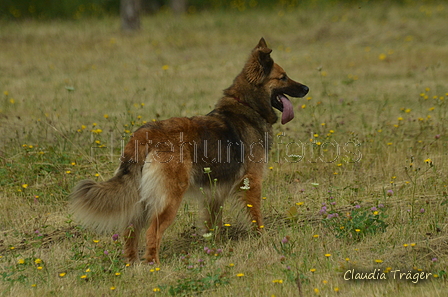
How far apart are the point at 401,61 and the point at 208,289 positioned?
11895mm

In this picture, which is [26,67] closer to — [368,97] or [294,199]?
[368,97]

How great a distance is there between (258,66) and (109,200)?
2.12 metres

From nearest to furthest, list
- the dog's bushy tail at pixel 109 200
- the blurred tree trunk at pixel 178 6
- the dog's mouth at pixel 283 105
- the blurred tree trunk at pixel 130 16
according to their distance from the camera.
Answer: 1. the dog's bushy tail at pixel 109 200
2. the dog's mouth at pixel 283 105
3. the blurred tree trunk at pixel 130 16
4. the blurred tree trunk at pixel 178 6

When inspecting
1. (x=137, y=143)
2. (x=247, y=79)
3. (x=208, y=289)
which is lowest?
(x=208, y=289)

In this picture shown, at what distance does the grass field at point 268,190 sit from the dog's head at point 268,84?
878mm

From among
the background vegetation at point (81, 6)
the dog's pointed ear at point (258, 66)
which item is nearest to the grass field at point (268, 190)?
the dog's pointed ear at point (258, 66)

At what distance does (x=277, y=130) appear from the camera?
8.69 m

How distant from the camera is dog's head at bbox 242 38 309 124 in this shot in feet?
18.9

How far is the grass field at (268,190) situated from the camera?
431 centimetres

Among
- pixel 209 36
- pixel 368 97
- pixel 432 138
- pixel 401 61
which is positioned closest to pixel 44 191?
pixel 432 138

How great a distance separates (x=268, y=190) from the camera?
6.34 m

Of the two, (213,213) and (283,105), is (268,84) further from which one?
(213,213)

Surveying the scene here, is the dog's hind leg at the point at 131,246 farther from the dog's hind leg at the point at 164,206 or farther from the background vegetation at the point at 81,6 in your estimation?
the background vegetation at the point at 81,6

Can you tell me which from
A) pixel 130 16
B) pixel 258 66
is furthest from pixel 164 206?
pixel 130 16
